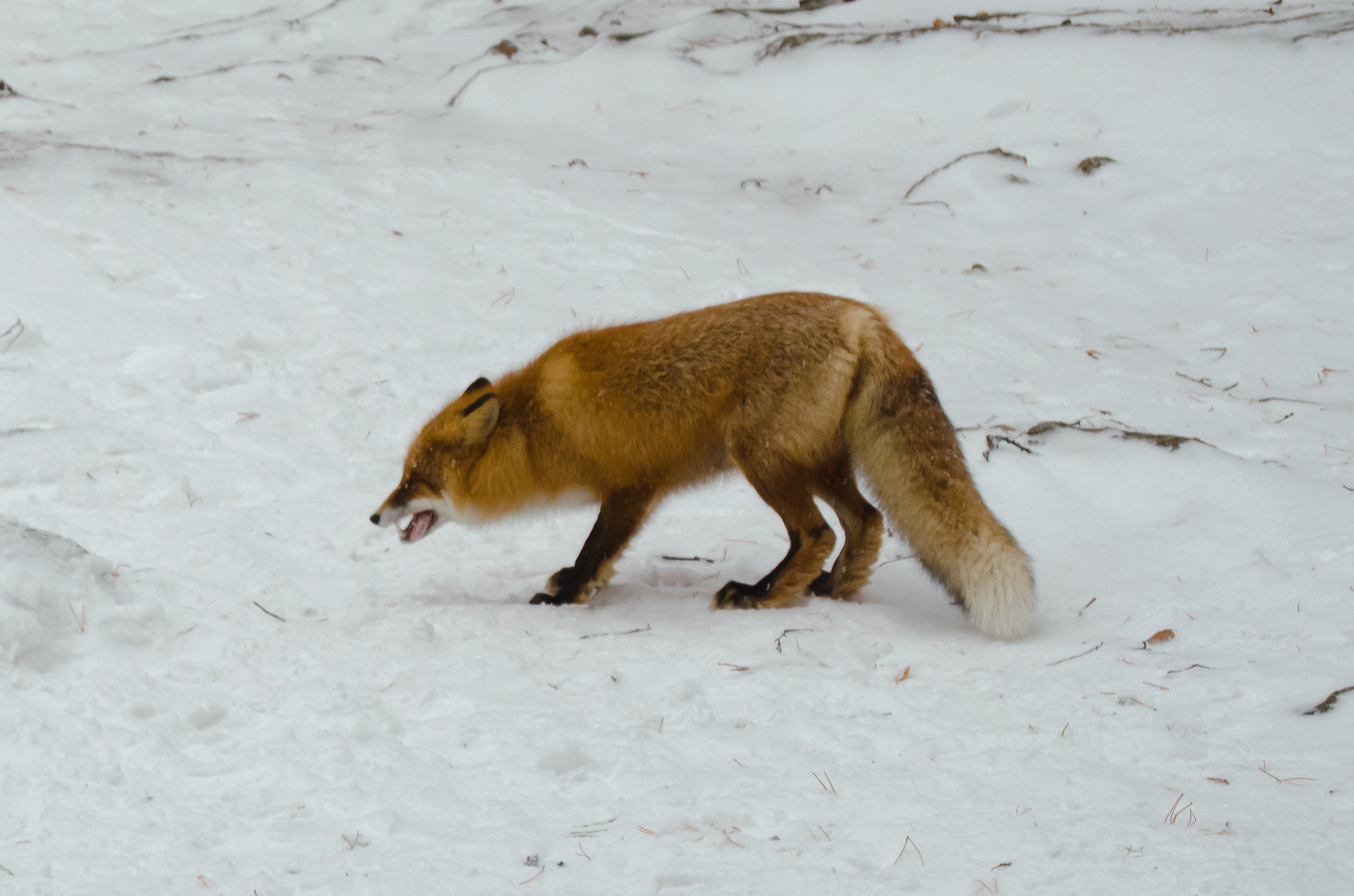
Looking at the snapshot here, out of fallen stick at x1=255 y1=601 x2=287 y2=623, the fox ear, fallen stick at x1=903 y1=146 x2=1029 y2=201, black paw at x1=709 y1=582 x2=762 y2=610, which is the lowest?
black paw at x1=709 y1=582 x2=762 y2=610

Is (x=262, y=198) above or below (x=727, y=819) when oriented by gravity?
above

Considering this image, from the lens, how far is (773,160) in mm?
9891

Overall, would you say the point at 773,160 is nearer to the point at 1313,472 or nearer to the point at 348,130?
the point at 348,130

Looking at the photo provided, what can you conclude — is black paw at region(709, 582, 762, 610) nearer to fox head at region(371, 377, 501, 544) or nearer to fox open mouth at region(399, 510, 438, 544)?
fox head at region(371, 377, 501, 544)

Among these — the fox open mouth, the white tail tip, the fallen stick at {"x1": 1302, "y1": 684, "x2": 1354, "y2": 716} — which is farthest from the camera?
the fox open mouth

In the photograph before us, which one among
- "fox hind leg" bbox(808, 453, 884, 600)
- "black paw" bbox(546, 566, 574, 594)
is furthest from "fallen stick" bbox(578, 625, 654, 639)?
"fox hind leg" bbox(808, 453, 884, 600)

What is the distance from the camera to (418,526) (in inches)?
183

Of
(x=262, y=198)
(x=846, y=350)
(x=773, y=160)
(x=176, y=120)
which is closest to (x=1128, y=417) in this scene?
(x=846, y=350)

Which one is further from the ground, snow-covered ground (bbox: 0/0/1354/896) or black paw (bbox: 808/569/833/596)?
snow-covered ground (bbox: 0/0/1354/896)

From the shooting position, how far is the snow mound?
10.5 ft

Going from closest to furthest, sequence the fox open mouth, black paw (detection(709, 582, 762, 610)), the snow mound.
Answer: the snow mound < black paw (detection(709, 582, 762, 610)) < the fox open mouth

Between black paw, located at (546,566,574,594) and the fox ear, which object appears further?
black paw, located at (546,566,574,594)

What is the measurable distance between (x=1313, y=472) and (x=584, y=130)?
7447mm

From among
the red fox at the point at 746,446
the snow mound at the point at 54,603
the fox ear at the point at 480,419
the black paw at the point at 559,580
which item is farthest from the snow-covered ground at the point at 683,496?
the fox ear at the point at 480,419
